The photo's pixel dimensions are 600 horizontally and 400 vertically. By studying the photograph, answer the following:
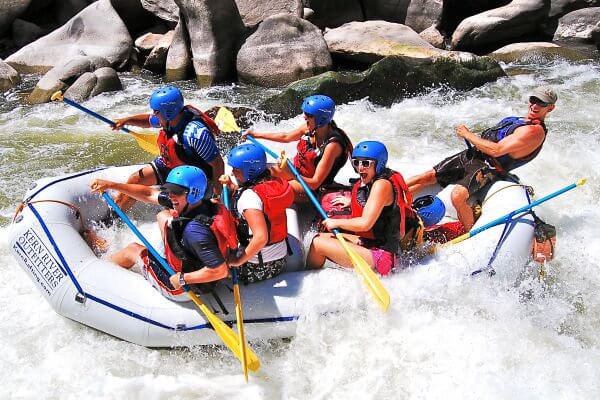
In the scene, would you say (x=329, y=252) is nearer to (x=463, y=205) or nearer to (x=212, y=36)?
(x=463, y=205)

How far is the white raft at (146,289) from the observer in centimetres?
383

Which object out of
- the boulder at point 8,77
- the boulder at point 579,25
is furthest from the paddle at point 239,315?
the boulder at point 579,25

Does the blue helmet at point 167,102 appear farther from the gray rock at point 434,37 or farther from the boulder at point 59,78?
the gray rock at point 434,37

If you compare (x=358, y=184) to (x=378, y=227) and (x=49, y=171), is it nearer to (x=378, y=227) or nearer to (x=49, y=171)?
(x=378, y=227)

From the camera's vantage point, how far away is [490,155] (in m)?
4.64

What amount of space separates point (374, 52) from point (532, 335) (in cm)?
778

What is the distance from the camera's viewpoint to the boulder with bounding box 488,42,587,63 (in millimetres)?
11334

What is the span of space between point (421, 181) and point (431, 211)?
54 cm

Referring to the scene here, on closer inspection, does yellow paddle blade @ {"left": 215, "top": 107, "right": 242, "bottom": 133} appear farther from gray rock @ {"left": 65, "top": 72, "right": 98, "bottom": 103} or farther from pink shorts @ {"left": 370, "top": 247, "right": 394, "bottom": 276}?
gray rock @ {"left": 65, "top": 72, "right": 98, "bottom": 103}

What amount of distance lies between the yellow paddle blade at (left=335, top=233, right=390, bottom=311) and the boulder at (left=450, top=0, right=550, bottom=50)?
943 centimetres

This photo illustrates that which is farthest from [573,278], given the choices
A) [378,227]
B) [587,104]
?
[587,104]

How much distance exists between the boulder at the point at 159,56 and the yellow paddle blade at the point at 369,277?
8884 millimetres

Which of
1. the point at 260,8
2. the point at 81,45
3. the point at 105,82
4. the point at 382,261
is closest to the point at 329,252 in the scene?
the point at 382,261

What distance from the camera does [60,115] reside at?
9.17 metres
